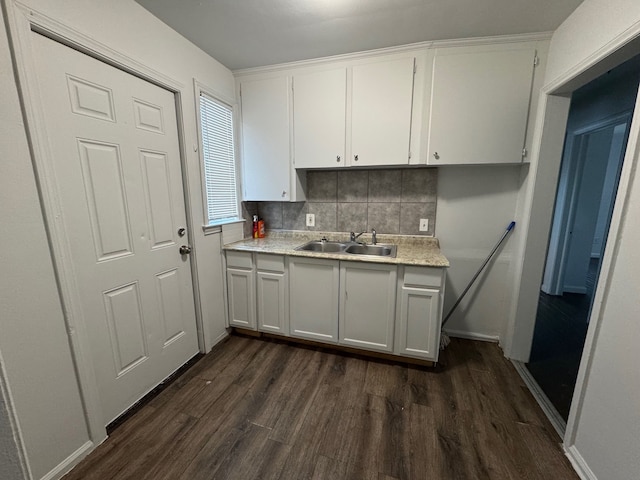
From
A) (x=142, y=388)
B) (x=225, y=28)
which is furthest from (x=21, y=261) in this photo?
(x=225, y=28)

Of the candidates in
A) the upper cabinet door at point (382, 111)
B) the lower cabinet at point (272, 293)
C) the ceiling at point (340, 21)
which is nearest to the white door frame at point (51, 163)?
the ceiling at point (340, 21)

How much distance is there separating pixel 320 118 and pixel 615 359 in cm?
230

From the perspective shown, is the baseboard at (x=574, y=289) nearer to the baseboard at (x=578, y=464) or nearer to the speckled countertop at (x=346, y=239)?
the speckled countertop at (x=346, y=239)

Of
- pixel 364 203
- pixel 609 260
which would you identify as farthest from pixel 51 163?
pixel 609 260

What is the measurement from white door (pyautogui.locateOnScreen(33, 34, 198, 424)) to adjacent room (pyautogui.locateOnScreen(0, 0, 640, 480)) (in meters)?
0.01

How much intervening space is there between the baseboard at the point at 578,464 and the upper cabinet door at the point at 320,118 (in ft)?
7.33

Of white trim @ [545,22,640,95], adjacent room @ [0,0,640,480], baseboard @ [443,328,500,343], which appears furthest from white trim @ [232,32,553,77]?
baseboard @ [443,328,500,343]

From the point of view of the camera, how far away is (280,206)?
280 centimetres

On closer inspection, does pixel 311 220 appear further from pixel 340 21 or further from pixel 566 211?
pixel 566 211

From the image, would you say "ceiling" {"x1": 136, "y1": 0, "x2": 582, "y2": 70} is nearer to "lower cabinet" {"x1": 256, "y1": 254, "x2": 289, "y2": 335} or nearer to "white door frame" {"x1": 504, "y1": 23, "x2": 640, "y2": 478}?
"white door frame" {"x1": 504, "y1": 23, "x2": 640, "y2": 478}

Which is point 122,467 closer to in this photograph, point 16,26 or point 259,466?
point 259,466

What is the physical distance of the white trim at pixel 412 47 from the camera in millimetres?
1832

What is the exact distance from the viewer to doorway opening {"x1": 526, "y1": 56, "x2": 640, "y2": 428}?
2.25m

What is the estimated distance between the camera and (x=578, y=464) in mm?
1312
